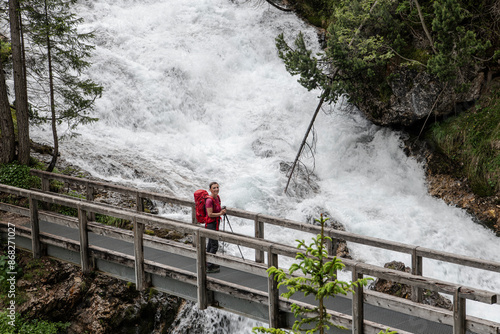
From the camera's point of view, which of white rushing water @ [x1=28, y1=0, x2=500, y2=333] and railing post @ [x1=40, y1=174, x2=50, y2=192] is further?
white rushing water @ [x1=28, y1=0, x2=500, y2=333]

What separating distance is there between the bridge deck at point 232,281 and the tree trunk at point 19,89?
Result: 10.1ft

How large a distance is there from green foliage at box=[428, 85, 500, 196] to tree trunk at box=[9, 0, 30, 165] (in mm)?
12819

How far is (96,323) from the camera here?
32.0 ft

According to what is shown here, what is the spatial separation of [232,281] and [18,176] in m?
7.34

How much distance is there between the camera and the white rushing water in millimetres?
14180

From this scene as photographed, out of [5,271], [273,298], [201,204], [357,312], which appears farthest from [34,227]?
[357,312]

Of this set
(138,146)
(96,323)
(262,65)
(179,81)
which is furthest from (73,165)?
(262,65)

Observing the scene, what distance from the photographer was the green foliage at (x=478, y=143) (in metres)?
14.3

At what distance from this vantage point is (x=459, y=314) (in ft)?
18.0

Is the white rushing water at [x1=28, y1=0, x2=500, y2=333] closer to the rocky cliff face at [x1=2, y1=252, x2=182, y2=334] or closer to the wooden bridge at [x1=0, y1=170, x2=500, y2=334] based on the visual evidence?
the rocky cliff face at [x1=2, y1=252, x2=182, y2=334]

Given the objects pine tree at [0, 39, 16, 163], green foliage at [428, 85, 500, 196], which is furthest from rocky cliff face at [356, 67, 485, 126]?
pine tree at [0, 39, 16, 163]

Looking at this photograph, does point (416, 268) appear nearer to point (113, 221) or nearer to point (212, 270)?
point (212, 270)

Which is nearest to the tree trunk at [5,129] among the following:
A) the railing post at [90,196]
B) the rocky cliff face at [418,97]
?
A: the railing post at [90,196]

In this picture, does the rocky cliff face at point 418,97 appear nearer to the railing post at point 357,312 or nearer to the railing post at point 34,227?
the railing post at point 357,312
